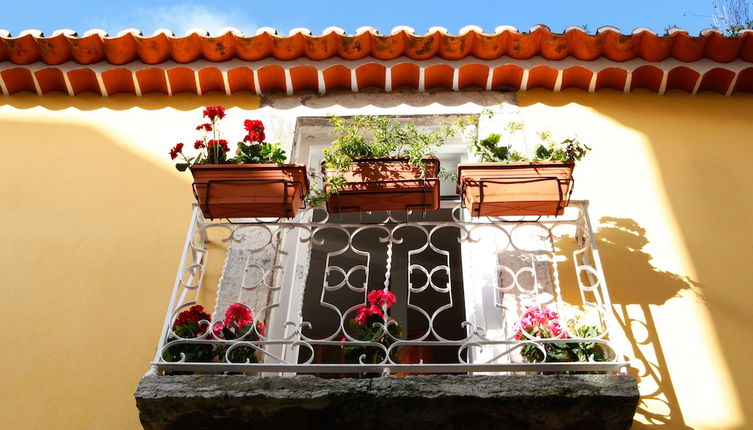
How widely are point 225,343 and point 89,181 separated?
203 cm

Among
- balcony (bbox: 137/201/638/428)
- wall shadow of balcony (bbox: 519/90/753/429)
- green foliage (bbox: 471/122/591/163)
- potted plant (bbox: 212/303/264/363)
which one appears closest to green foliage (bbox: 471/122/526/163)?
green foliage (bbox: 471/122/591/163)

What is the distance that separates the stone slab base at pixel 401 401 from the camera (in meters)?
3.36

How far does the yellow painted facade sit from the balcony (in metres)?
0.24

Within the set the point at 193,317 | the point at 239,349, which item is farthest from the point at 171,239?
the point at 239,349

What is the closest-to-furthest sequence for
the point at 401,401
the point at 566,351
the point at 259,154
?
the point at 401,401 < the point at 566,351 < the point at 259,154

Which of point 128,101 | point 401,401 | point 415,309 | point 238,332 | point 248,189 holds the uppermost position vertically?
point 128,101

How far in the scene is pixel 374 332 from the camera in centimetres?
385

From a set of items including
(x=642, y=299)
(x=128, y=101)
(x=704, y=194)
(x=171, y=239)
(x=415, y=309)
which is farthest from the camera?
(x=128, y=101)

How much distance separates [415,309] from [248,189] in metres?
1.21

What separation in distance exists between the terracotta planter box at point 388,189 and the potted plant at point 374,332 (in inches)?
23.0

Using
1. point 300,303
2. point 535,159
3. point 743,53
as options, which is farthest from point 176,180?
point 743,53

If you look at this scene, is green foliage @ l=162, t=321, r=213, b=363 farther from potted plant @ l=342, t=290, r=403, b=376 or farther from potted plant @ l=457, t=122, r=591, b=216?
potted plant @ l=457, t=122, r=591, b=216

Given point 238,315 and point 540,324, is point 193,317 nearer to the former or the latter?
point 238,315

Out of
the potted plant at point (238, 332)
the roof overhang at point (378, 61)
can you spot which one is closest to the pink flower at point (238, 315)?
the potted plant at point (238, 332)
